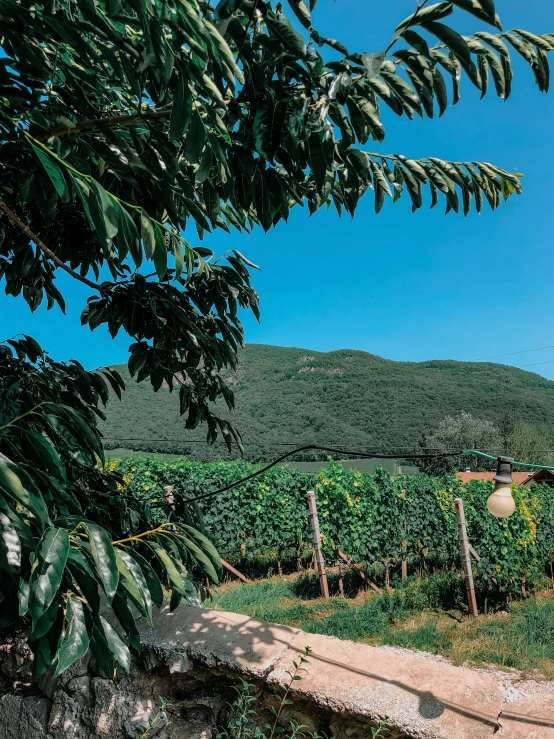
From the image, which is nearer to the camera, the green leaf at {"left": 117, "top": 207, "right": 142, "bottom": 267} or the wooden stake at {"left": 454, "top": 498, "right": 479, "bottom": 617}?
the green leaf at {"left": 117, "top": 207, "right": 142, "bottom": 267}

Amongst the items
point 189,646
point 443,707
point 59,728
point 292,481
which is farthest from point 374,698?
point 292,481

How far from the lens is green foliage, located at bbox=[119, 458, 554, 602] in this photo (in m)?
8.20

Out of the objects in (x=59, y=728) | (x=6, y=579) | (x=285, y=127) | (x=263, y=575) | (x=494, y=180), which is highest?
(x=494, y=180)

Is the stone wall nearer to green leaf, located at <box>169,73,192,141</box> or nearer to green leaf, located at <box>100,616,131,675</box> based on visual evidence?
green leaf, located at <box>100,616,131,675</box>

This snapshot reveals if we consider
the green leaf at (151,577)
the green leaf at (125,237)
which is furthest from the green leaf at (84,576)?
the green leaf at (125,237)

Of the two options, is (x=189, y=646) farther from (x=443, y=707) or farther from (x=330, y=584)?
(x=330, y=584)

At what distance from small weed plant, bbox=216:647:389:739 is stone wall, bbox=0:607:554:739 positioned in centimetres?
4

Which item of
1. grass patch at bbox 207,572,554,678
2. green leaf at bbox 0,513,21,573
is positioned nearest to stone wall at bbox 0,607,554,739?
green leaf at bbox 0,513,21,573

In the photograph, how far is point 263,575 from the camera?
33.2 feet

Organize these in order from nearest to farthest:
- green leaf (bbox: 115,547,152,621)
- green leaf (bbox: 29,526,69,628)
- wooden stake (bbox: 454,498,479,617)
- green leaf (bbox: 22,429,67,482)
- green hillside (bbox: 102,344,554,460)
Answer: green leaf (bbox: 29,526,69,628)
green leaf (bbox: 115,547,152,621)
green leaf (bbox: 22,429,67,482)
wooden stake (bbox: 454,498,479,617)
green hillside (bbox: 102,344,554,460)

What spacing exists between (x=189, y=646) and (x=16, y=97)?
7.33ft

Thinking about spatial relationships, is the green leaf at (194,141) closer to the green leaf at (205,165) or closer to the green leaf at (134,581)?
the green leaf at (205,165)

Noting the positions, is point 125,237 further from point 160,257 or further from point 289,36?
point 289,36

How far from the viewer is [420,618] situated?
22.5 ft
